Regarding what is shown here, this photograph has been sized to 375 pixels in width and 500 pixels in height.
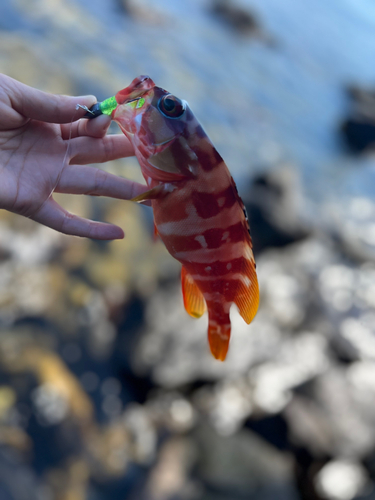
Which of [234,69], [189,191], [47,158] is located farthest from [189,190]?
[234,69]

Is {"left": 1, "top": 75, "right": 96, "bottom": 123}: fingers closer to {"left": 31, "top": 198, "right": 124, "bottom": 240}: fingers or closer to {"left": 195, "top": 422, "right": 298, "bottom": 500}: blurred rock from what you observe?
{"left": 31, "top": 198, "right": 124, "bottom": 240}: fingers

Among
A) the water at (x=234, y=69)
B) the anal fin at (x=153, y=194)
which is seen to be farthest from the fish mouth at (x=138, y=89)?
the water at (x=234, y=69)

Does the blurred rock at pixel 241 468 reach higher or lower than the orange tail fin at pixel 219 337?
lower

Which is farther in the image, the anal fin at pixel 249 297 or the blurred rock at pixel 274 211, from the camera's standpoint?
the blurred rock at pixel 274 211

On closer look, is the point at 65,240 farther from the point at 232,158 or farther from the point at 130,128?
the point at 130,128

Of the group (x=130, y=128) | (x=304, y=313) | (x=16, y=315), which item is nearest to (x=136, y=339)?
(x=16, y=315)

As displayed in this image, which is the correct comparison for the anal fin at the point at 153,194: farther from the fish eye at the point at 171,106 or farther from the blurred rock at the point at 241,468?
the blurred rock at the point at 241,468

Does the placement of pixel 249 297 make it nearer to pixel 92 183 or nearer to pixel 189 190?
pixel 189 190

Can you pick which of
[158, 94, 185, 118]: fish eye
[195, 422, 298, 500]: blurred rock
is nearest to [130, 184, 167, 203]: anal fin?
[158, 94, 185, 118]: fish eye
